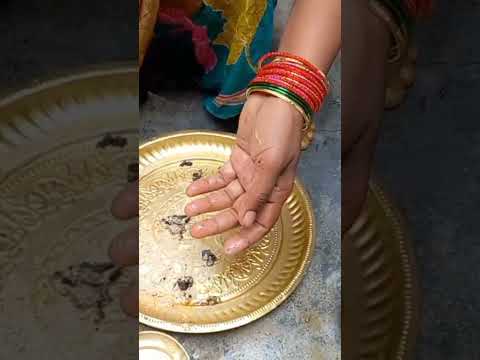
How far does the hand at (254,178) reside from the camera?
0.69 meters

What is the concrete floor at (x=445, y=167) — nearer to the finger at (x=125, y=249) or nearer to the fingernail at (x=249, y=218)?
the finger at (x=125, y=249)

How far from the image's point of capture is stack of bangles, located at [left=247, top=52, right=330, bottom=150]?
658 mm

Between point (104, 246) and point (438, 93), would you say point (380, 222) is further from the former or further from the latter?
point (104, 246)

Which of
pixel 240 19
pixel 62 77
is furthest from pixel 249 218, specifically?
pixel 62 77

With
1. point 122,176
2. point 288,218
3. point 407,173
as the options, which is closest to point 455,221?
point 407,173

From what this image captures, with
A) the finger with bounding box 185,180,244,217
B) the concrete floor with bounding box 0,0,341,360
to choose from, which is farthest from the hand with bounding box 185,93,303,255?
the concrete floor with bounding box 0,0,341,360

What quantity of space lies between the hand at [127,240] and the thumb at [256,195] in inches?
12.8

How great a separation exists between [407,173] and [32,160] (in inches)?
10.8

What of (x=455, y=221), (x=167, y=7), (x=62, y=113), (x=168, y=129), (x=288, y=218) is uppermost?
(x=167, y=7)

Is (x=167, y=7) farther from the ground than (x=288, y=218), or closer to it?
farther from the ground

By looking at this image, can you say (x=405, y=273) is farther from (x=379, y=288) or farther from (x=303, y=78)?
(x=303, y=78)

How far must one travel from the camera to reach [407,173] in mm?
400

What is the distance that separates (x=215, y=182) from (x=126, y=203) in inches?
15.5

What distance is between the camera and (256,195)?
2.35 ft
